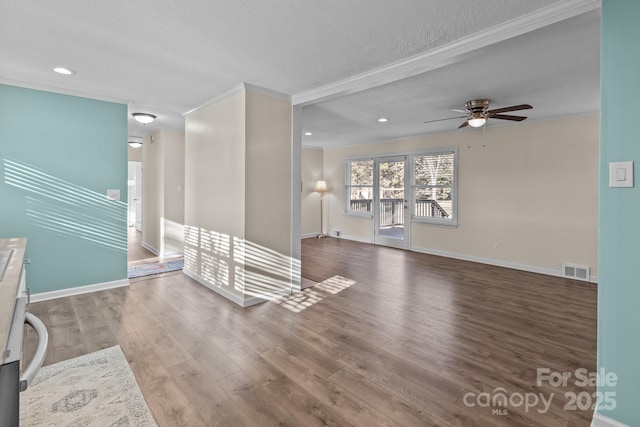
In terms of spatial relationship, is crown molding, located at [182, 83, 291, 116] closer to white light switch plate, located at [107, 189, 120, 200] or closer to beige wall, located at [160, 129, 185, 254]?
white light switch plate, located at [107, 189, 120, 200]

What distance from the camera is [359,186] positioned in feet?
26.2

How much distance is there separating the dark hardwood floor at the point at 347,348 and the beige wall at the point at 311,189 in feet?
13.5

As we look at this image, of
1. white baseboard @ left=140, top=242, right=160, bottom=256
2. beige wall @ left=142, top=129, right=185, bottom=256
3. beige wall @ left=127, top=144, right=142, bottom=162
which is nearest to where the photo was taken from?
beige wall @ left=142, top=129, right=185, bottom=256

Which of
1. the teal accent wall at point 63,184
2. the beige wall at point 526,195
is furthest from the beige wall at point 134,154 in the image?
the beige wall at point 526,195

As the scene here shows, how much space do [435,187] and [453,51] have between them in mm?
4243

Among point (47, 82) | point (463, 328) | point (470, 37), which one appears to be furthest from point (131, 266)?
point (470, 37)

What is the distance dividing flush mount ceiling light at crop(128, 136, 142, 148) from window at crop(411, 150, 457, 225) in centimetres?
598

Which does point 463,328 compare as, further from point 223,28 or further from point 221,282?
point 223,28

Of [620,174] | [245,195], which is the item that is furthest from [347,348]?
[620,174]

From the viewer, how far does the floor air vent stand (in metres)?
4.62

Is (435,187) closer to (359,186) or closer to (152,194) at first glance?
(359,186)

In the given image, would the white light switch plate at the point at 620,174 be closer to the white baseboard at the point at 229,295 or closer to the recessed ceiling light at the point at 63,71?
the white baseboard at the point at 229,295

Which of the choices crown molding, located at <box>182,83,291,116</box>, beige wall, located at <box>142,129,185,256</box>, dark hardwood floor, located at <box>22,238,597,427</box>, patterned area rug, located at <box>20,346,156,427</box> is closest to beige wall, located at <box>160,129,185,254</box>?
beige wall, located at <box>142,129,185,256</box>

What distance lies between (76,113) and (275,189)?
255 cm
